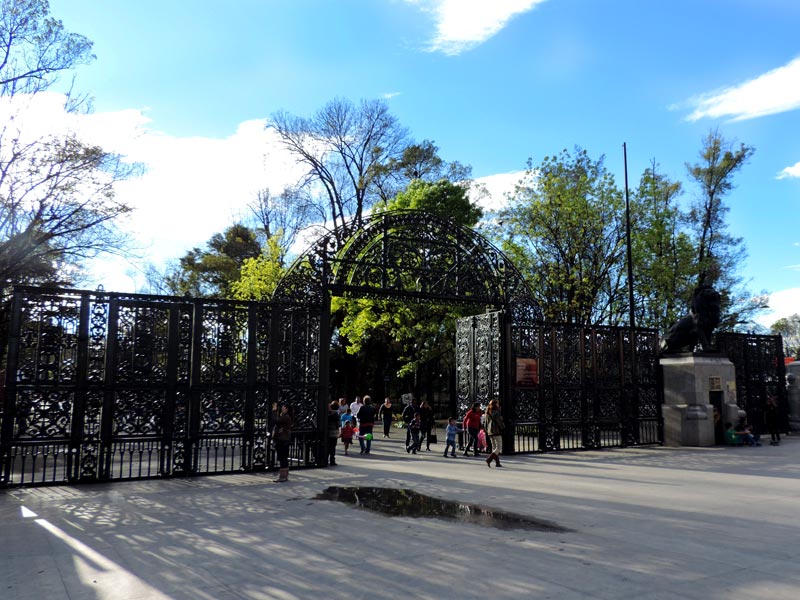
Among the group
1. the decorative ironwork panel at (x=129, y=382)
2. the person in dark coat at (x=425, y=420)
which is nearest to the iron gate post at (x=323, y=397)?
the decorative ironwork panel at (x=129, y=382)

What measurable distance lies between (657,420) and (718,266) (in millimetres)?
17625

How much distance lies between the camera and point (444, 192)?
31562 millimetres

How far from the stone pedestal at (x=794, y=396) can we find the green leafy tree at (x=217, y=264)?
34.0 metres

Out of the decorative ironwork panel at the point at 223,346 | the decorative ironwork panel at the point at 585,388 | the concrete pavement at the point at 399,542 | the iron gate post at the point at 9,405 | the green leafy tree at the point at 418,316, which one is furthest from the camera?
the green leafy tree at the point at 418,316

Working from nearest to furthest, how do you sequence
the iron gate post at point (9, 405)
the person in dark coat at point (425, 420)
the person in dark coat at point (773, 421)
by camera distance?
the iron gate post at point (9, 405) < the person in dark coat at point (425, 420) < the person in dark coat at point (773, 421)

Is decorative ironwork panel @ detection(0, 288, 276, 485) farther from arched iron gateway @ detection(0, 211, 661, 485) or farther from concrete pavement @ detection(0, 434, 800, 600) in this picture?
concrete pavement @ detection(0, 434, 800, 600)

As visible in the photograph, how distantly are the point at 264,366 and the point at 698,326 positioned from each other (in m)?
13.6

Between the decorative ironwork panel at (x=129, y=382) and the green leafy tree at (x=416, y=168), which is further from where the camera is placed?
the green leafy tree at (x=416, y=168)

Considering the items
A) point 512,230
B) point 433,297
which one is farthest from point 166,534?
point 512,230

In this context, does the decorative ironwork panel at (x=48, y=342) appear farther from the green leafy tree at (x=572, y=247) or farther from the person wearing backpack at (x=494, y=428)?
the green leafy tree at (x=572, y=247)

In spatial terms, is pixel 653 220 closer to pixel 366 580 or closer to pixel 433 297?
pixel 433 297

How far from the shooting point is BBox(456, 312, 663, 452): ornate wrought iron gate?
17.9 metres

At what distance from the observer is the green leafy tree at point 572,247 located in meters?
28.1

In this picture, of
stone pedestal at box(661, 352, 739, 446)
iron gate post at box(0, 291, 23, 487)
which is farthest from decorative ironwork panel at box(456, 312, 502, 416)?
iron gate post at box(0, 291, 23, 487)
